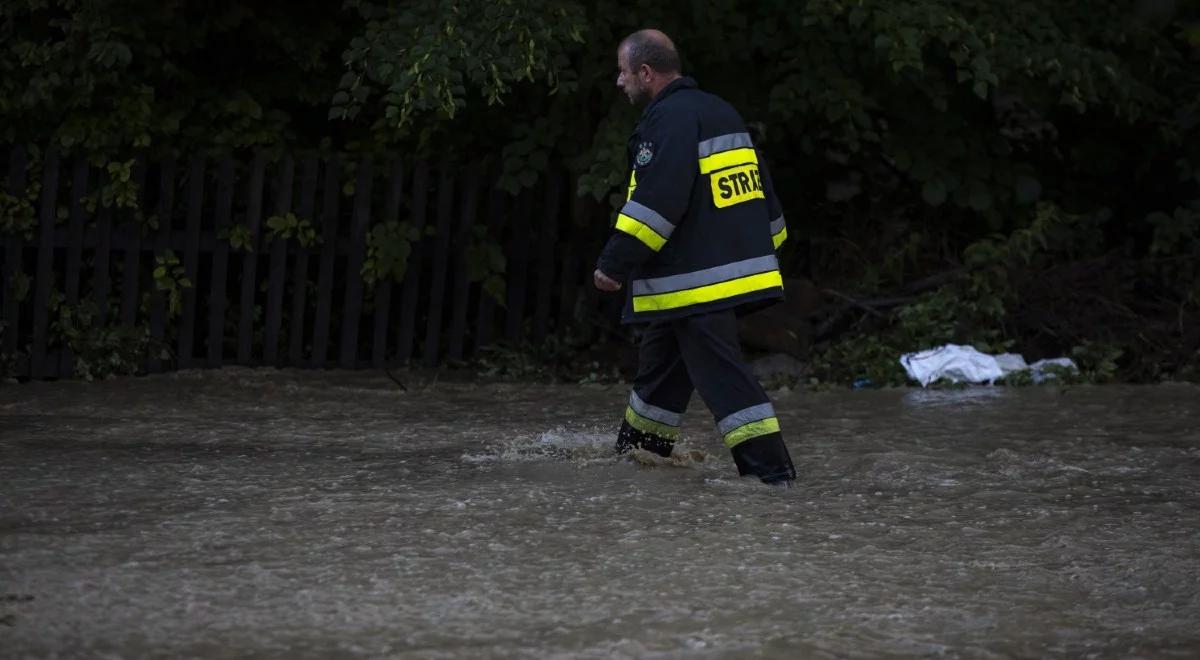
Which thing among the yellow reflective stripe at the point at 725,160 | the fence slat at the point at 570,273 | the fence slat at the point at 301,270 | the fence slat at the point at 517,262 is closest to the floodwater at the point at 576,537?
the yellow reflective stripe at the point at 725,160

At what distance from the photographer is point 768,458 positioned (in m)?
5.55

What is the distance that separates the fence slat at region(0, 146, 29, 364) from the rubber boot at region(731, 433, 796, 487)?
507 cm

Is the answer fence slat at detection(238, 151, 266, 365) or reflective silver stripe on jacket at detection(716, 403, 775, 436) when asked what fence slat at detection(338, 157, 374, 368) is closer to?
fence slat at detection(238, 151, 266, 365)

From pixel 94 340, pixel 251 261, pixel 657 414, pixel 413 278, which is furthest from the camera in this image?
pixel 413 278

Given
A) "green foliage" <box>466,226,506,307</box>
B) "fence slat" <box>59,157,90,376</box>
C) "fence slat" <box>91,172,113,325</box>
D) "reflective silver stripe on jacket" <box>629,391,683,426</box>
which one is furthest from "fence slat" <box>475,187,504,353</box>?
"reflective silver stripe on jacket" <box>629,391,683,426</box>

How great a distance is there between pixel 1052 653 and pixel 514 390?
200 inches

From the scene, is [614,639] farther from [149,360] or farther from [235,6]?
[235,6]

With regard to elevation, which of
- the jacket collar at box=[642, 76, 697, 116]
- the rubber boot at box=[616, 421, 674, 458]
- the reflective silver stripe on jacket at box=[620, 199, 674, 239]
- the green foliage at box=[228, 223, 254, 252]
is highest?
the jacket collar at box=[642, 76, 697, 116]

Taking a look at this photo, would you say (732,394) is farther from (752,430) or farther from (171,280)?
(171,280)

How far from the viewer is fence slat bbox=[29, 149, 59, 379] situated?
348 inches

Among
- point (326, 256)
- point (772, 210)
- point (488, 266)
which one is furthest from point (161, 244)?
point (772, 210)

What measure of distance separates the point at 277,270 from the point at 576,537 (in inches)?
197

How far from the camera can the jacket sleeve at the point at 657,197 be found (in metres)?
5.43

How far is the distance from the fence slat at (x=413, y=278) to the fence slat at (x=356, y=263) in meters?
0.27
